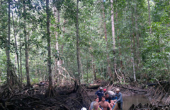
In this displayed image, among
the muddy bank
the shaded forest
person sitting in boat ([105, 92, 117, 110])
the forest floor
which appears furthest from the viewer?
the shaded forest

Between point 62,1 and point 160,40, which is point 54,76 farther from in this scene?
point 160,40

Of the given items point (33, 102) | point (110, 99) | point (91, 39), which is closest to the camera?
point (33, 102)

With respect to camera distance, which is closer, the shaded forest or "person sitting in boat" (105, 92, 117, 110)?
"person sitting in boat" (105, 92, 117, 110)

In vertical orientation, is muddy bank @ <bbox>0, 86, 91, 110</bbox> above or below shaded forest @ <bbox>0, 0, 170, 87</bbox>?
below

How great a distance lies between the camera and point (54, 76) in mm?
12875

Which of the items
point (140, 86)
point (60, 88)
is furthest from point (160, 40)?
point (60, 88)

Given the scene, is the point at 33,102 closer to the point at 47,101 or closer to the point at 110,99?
the point at 47,101

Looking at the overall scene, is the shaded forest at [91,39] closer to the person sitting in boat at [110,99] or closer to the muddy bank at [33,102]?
the muddy bank at [33,102]

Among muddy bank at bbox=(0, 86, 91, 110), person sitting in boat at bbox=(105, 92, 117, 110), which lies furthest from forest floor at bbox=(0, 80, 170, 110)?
person sitting in boat at bbox=(105, 92, 117, 110)

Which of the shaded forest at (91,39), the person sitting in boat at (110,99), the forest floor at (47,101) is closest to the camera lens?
the forest floor at (47,101)

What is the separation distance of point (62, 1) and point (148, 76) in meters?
12.0

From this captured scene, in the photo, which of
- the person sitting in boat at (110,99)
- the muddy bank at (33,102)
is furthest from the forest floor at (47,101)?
the person sitting in boat at (110,99)

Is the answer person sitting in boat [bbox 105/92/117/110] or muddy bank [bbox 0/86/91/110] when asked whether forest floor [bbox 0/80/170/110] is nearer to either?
muddy bank [bbox 0/86/91/110]

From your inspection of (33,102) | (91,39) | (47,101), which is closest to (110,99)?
(47,101)
